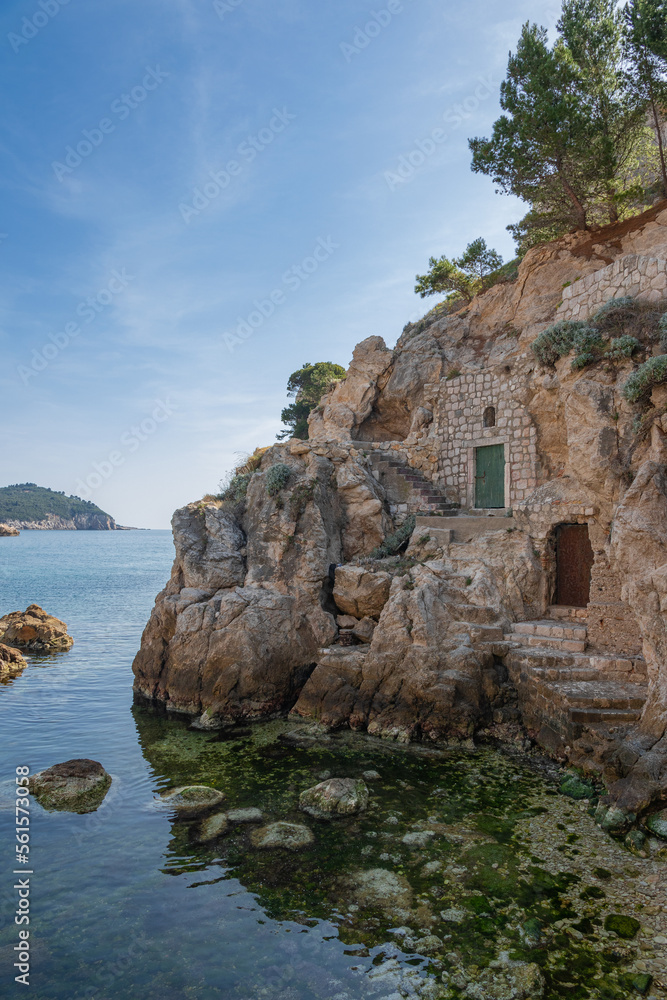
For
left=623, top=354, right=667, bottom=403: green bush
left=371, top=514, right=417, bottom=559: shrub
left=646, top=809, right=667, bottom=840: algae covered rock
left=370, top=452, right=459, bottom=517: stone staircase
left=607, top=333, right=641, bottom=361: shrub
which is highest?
left=607, top=333, right=641, bottom=361: shrub

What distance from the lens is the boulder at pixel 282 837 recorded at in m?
8.28

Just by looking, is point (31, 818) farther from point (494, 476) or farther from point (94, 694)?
point (494, 476)

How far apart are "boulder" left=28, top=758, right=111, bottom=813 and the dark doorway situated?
11.2 meters

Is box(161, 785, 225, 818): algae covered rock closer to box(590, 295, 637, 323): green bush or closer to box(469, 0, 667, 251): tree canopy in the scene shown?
box(590, 295, 637, 323): green bush

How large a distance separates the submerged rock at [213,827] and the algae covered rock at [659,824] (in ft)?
20.1

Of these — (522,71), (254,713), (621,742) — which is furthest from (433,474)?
(522,71)

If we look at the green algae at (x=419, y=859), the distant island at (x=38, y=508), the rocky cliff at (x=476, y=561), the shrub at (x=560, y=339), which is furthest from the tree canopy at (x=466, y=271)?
the distant island at (x=38, y=508)

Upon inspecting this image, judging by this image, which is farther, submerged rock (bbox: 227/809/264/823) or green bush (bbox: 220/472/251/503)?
green bush (bbox: 220/472/251/503)

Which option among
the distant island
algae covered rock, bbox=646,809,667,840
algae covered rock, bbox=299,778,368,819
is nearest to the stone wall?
algae covered rock, bbox=646,809,667,840

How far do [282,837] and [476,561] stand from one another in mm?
8768

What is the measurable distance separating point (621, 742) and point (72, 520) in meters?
203

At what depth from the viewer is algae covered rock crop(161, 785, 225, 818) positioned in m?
9.61

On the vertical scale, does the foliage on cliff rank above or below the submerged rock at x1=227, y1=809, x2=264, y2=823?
above

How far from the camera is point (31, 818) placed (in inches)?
373
